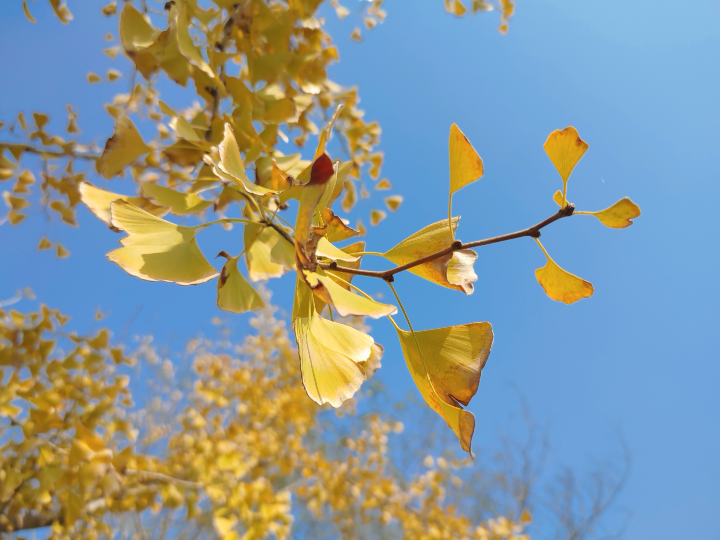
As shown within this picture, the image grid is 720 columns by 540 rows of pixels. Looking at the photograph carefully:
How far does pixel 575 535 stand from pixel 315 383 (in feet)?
9.72

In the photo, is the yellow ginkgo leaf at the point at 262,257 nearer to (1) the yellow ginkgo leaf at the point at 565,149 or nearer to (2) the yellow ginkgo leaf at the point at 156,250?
(2) the yellow ginkgo leaf at the point at 156,250

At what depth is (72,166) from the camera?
1.04 m

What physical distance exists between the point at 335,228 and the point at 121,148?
0.95 feet

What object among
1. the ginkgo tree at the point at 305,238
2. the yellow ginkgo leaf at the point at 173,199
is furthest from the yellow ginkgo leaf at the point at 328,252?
the yellow ginkgo leaf at the point at 173,199

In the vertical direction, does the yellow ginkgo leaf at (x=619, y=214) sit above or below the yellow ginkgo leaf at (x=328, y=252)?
above

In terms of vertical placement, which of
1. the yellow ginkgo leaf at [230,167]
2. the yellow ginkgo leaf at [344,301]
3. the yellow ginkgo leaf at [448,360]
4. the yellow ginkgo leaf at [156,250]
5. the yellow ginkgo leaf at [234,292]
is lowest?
the yellow ginkgo leaf at [448,360]

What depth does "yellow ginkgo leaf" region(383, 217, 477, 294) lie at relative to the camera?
0.88ft

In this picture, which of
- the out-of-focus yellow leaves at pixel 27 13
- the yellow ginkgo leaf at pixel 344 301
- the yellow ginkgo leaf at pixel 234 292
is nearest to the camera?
the yellow ginkgo leaf at pixel 344 301

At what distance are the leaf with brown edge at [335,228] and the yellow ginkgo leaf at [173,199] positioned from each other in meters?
0.15

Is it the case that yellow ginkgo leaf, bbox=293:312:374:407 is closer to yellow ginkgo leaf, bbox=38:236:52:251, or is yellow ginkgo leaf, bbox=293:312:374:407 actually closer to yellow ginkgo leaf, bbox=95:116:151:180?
yellow ginkgo leaf, bbox=95:116:151:180

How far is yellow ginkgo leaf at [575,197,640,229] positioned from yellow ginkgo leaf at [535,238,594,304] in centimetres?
5

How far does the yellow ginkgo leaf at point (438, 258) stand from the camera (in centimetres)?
27

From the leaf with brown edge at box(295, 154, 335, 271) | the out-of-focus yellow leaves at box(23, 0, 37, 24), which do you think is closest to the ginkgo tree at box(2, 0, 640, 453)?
the leaf with brown edge at box(295, 154, 335, 271)

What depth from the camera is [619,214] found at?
28cm
